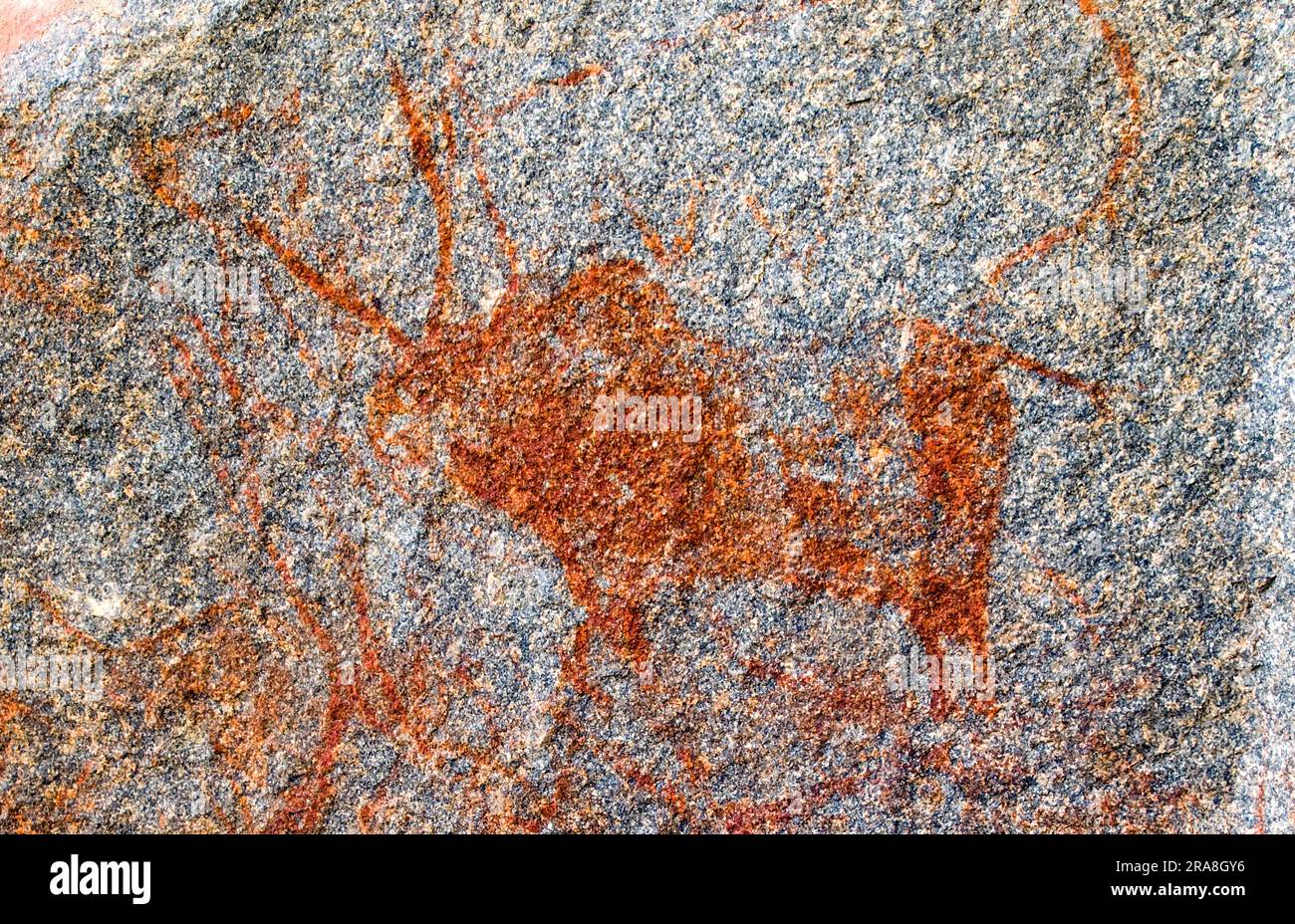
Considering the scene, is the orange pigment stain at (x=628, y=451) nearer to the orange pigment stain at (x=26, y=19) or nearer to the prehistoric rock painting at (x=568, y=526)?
the prehistoric rock painting at (x=568, y=526)

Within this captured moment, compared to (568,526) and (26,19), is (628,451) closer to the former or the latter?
(568,526)

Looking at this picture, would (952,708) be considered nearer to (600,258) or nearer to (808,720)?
(808,720)

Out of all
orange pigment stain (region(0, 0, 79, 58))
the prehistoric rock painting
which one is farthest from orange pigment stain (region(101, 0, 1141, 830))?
orange pigment stain (region(0, 0, 79, 58))

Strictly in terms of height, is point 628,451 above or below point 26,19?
below

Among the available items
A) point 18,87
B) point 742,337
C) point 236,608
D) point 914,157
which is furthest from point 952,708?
point 18,87

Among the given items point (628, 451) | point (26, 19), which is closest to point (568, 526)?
point (628, 451)

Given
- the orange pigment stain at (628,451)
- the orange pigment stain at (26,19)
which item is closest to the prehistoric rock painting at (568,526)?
the orange pigment stain at (628,451)

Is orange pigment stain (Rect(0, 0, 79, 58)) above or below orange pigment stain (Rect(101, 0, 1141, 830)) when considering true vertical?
above

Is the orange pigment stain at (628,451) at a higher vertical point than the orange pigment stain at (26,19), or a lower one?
lower

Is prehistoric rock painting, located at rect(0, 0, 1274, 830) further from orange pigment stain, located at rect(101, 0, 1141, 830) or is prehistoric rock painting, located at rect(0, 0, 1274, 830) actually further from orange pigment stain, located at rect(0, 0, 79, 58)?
orange pigment stain, located at rect(0, 0, 79, 58)

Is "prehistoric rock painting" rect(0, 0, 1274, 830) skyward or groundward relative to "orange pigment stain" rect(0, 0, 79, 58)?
groundward

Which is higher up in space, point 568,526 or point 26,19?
point 26,19
